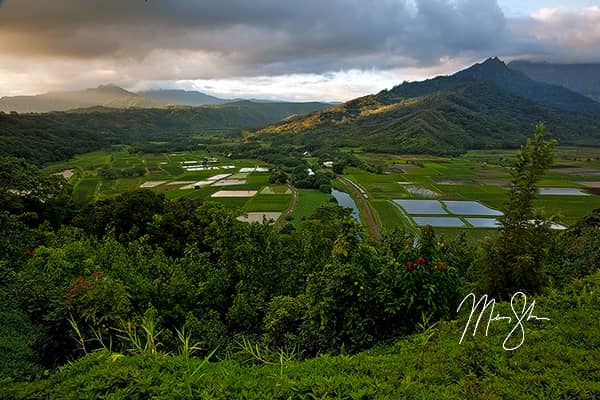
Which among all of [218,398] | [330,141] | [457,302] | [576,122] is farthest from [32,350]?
[576,122]

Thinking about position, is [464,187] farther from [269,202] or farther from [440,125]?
Answer: [440,125]

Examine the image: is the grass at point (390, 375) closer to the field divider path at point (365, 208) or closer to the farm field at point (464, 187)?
the field divider path at point (365, 208)

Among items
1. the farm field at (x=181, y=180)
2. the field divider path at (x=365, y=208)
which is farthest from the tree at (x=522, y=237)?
the farm field at (x=181, y=180)

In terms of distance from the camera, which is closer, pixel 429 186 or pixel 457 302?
pixel 457 302

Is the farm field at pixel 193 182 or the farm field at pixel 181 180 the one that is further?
the farm field at pixel 181 180

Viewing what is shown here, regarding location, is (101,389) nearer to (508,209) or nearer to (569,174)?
(508,209)

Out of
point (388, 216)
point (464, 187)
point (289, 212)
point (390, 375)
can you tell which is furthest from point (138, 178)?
point (390, 375)
